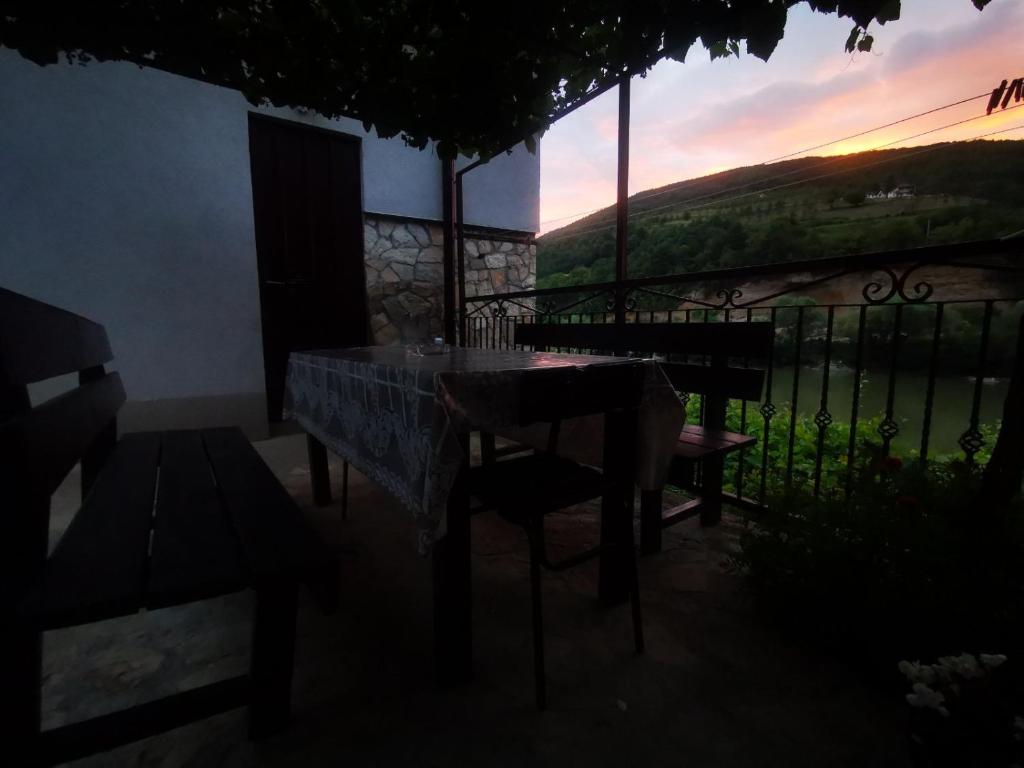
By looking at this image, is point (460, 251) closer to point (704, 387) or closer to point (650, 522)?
point (704, 387)

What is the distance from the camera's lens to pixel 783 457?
17.2ft

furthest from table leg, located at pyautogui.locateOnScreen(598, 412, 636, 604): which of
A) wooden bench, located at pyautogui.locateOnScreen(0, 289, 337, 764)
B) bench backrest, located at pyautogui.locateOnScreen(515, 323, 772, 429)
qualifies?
wooden bench, located at pyautogui.locateOnScreen(0, 289, 337, 764)

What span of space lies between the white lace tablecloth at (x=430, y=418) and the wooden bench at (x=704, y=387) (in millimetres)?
341

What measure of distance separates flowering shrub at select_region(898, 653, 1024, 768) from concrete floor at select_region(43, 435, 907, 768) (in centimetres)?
26

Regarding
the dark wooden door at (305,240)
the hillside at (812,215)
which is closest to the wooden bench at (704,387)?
the dark wooden door at (305,240)

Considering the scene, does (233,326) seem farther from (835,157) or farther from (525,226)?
(835,157)

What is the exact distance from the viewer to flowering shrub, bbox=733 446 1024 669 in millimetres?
1049

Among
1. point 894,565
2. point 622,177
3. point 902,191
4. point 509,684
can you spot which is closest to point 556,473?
point 509,684

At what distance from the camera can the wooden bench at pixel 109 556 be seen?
76 cm

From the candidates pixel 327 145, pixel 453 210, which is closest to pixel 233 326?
pixel 327 145

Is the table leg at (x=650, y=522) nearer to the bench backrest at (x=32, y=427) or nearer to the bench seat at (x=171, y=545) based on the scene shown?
the bench seat at (x=171, y=545)

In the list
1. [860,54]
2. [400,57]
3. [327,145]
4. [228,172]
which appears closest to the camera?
[860,54]

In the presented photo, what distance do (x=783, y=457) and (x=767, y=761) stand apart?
4944mm

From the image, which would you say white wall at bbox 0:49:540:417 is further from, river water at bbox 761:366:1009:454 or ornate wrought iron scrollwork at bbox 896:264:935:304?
river water at bbox 761:366:1009:454
